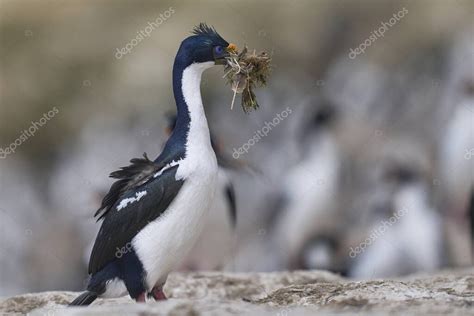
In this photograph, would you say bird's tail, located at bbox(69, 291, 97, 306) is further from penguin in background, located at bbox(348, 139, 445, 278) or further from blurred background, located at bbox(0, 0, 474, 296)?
penguin in background, located at bbox(348, 139, 445, 278)

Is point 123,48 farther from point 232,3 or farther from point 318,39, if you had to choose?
point 318,39

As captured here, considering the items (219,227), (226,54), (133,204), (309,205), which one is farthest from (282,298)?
(309,205)

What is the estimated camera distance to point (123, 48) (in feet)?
32.2

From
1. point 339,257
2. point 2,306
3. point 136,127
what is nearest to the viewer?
point 2,306

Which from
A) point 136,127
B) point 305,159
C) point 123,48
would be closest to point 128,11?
point 123,48

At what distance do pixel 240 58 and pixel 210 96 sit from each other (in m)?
5.06

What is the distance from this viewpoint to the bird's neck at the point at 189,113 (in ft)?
13.5

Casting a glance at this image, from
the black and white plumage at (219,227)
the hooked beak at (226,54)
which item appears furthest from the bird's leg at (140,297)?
the black and white plumage at (219,227)

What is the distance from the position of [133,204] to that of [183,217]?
0.68 ft

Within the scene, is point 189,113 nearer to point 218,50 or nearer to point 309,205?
point 218,50

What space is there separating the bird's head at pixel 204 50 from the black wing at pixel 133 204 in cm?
46

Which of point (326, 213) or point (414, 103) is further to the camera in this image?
point (414, 103)

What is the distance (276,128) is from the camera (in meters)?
9.49

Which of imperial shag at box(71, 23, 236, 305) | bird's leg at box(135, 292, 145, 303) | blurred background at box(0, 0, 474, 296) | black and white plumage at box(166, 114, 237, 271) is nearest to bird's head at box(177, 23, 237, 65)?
imperial shag at box(71, 23, 236, 305)
